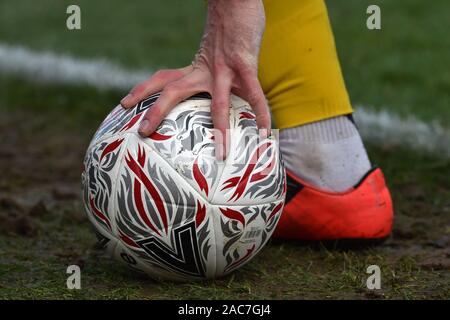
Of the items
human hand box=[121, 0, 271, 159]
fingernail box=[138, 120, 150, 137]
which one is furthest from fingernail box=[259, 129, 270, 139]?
fingernail box=[138, 120, 150, 137]

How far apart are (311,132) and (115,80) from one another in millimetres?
2514

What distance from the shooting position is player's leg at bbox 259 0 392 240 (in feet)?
10.9

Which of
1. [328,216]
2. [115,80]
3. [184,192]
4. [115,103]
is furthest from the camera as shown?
[115,80]

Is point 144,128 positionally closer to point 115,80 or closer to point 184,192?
point 184,192

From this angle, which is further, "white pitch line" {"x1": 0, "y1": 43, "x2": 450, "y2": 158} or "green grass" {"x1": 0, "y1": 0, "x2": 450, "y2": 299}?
"white pitch line" {"x1": 0, "y1": 43, "x2": 450, "y2": 158}

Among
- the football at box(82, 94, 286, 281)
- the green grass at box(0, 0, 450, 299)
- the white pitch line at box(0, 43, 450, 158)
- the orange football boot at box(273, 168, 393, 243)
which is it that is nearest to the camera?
the football at box(82, 94, 286, 281)

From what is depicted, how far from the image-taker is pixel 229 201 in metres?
2.77

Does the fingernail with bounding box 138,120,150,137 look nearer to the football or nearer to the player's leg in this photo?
the football

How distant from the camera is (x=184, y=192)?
8.99 feet

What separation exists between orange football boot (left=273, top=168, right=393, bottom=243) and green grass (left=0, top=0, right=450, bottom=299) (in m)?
0.06

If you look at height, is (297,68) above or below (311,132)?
above

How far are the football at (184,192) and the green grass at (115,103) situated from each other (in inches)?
4.0

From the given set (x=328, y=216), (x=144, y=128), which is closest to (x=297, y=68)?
(x=328, y=216)

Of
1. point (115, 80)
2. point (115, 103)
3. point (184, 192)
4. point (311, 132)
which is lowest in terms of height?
point (184, 192)
